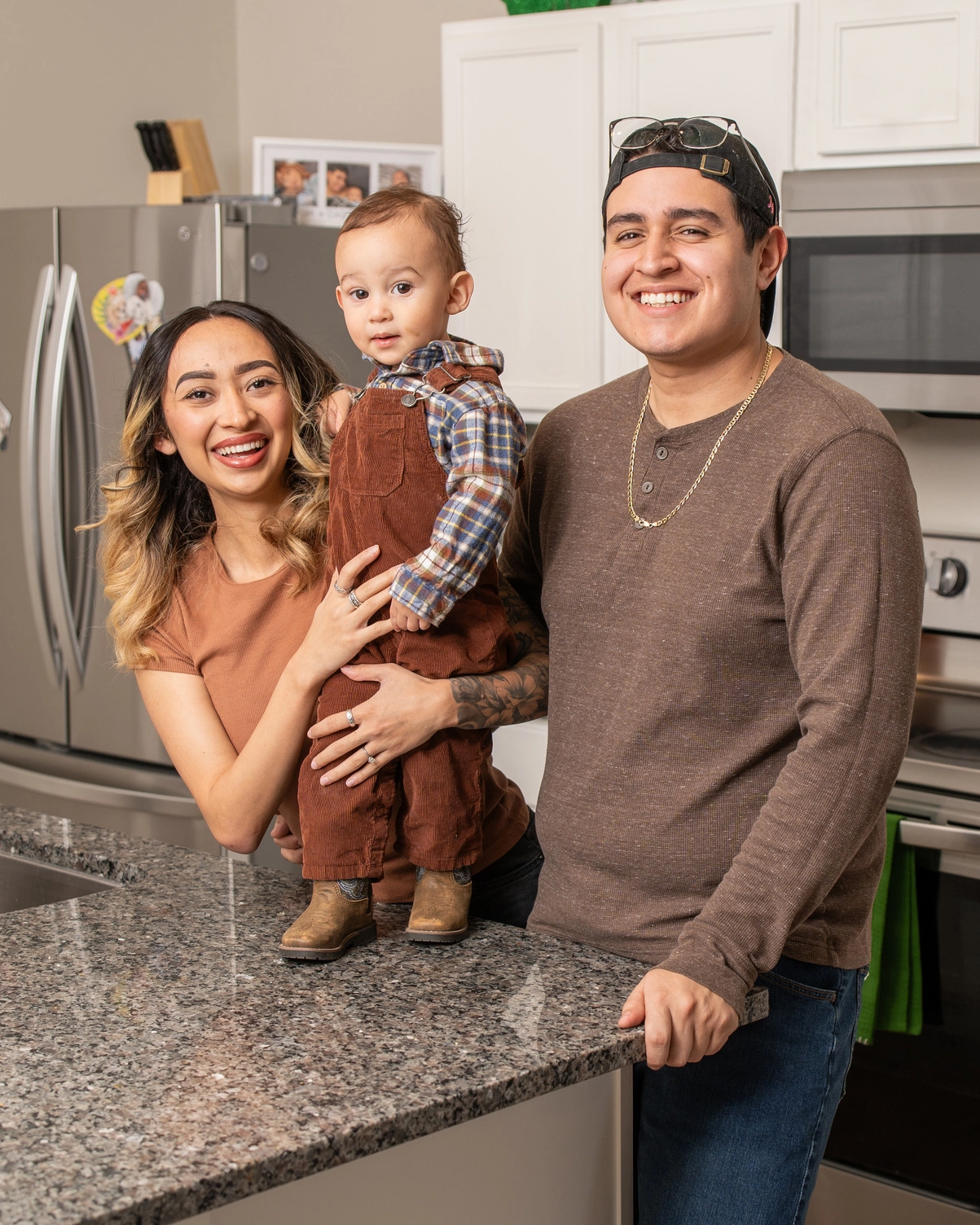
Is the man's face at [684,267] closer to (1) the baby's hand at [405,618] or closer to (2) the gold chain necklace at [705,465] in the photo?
(2) the gold chain necklace at [705,465]

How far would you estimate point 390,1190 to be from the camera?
3.50 ft

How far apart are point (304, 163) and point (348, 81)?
0.63 metres

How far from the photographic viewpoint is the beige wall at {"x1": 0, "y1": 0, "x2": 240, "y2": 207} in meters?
3.46

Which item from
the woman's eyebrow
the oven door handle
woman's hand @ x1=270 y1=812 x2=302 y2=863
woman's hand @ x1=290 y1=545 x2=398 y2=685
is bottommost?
the oven door handle

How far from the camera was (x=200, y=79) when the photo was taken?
12.8ft

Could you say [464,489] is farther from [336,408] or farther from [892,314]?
[892,314]

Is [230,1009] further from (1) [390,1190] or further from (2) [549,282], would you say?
(2) [549,282]

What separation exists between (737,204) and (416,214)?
0.36 meters

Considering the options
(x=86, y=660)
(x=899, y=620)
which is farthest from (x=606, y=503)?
(x=86, y=660)

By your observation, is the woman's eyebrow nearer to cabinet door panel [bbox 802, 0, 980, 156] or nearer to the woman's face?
the woman's face

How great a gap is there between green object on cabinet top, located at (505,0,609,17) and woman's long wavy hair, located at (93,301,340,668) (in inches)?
56.3

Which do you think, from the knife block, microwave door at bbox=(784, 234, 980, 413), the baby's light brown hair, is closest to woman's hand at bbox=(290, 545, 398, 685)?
the baby's light brown hair

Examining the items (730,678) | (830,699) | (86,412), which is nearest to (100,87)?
(86,412)

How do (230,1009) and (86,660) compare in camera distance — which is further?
(86,660)
